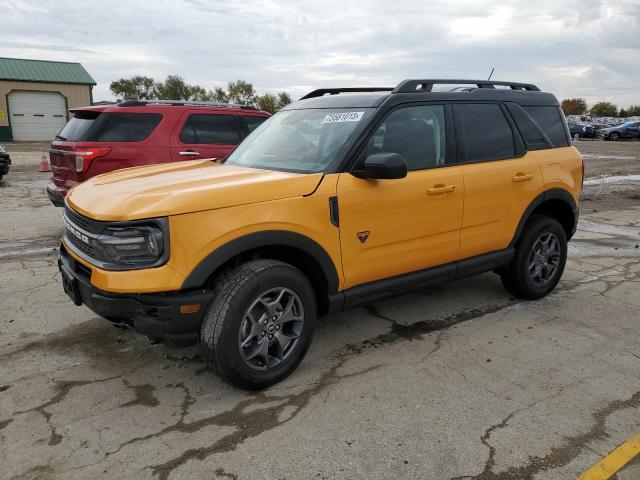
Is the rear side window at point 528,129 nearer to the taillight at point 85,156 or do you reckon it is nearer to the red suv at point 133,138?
the red suv at point 133,138

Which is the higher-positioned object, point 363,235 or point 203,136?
point 203,136

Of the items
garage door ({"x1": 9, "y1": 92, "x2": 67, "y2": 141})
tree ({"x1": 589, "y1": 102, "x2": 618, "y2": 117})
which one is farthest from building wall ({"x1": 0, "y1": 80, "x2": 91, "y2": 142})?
tree ({"x1": 589, "y1": 102, "x2": 618, "y2": 117})

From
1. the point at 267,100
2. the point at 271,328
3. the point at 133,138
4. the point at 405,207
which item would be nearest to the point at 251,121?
the point at 133,138

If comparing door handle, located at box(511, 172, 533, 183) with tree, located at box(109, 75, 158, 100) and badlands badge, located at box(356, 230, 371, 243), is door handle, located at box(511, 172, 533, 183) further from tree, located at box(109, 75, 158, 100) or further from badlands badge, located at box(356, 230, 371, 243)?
tree, located at box(109, 75, 158, 100)

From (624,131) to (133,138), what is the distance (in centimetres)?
3771

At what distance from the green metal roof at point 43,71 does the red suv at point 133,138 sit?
112 ft

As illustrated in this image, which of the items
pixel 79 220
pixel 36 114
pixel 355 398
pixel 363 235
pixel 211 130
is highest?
pixel 36 114

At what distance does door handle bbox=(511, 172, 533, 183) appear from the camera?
448 centimetres

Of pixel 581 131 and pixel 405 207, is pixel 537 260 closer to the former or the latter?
pixel 405 207

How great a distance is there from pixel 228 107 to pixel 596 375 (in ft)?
20.1

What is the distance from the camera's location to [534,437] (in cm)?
286

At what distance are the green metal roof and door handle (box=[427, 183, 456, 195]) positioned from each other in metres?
39.1

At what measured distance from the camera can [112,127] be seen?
6887 mm

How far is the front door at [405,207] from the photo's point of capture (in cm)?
355
